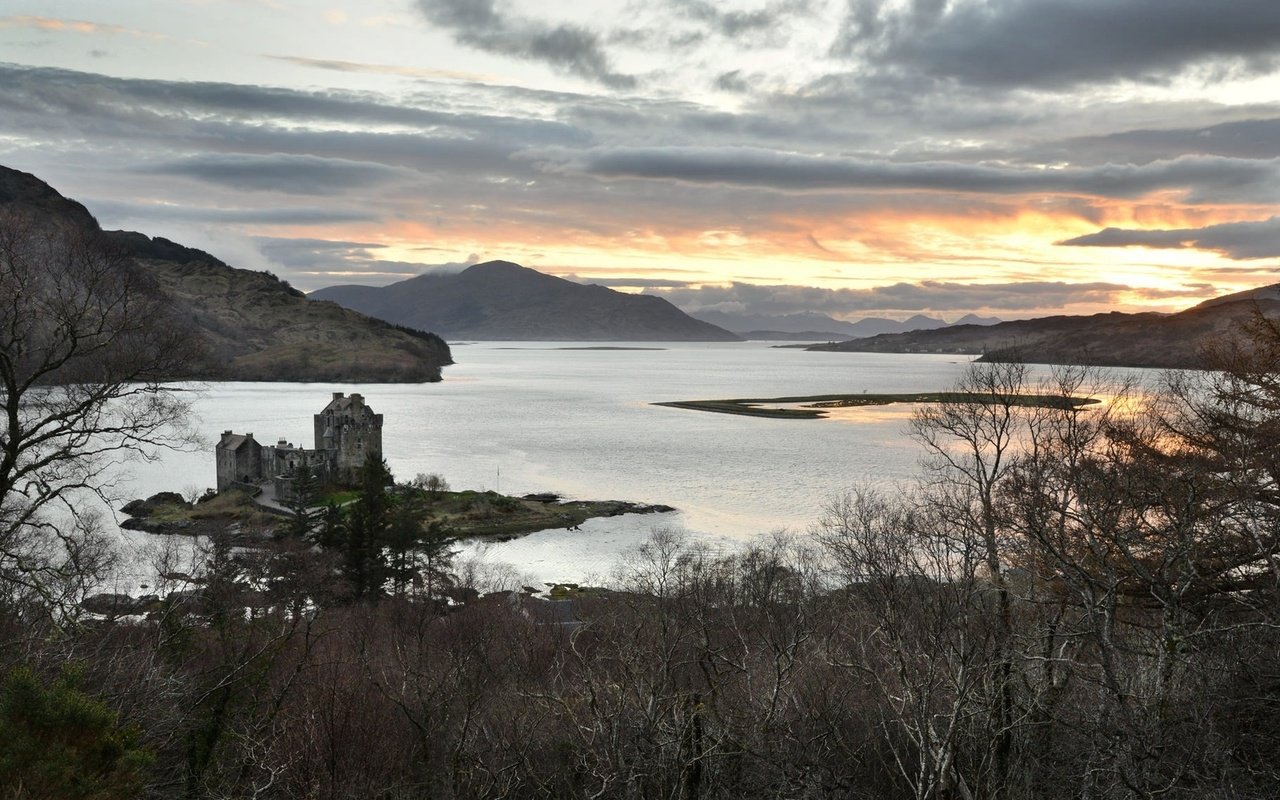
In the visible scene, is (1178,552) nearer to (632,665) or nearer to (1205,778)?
(1205,778)

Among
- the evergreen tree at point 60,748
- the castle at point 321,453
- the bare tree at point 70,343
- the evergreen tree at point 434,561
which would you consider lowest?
the evergreen tree at point 434,561

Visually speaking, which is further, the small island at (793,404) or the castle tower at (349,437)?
the small island at (793,404)

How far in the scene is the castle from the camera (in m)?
71.1

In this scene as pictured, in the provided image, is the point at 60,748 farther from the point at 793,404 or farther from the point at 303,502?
the point at 793,404

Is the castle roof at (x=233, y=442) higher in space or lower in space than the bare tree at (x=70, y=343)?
lower

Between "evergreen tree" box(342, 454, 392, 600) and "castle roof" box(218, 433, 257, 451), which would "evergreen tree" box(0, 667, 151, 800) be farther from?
"castle roof" box(218, 433, 257, 451)

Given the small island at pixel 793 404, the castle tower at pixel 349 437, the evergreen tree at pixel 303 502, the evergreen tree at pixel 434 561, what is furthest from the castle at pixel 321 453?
the small island at pixel 793 404

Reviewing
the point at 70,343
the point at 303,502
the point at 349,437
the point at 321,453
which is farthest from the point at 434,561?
the point at 321,453

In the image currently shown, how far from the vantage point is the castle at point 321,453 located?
71125 millimetres

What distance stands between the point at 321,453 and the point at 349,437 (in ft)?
8.49

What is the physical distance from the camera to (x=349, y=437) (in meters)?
73.6

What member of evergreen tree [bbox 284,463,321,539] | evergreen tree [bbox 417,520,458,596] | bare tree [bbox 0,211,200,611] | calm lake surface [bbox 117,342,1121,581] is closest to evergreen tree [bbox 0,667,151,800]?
bare tree [bbox 0,211,200,611]

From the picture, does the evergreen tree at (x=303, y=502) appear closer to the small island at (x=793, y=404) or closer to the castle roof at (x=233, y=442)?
the castle roof at (x=233, y=442)

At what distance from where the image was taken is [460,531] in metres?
57.8
